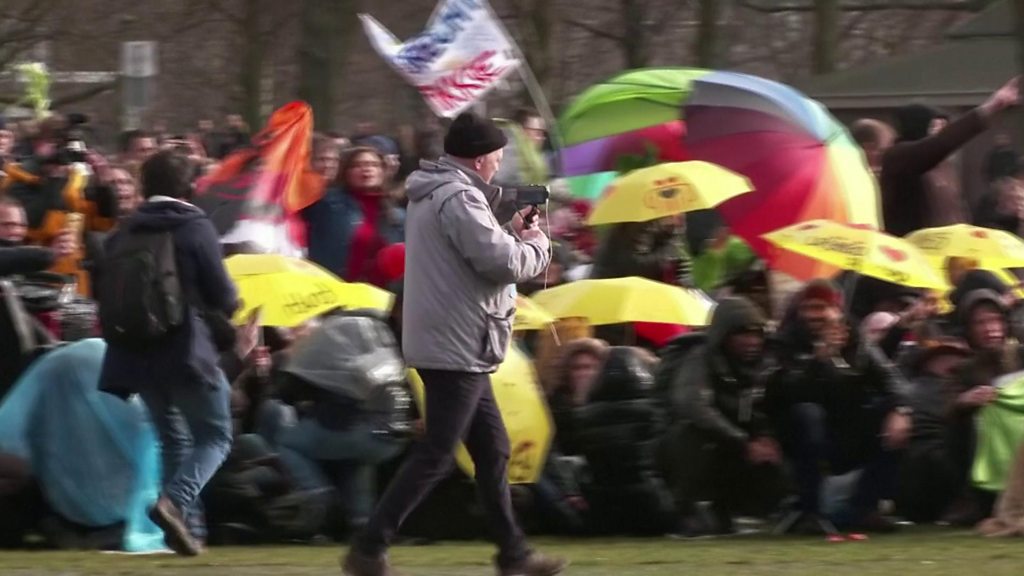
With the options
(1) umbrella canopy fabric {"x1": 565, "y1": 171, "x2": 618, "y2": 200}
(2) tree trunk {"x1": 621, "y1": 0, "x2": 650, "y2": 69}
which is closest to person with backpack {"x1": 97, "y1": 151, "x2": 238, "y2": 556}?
(1) umbrella canopy fabric {"x1": 565, "y1": 171, "x2": 618, "y2": 200}

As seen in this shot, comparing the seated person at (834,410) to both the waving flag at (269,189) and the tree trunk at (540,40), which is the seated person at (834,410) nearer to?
the waving flag at (269,189)

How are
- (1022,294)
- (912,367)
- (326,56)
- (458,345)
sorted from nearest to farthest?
(458,345) → (912,367) → (1022,294) → (326,56)

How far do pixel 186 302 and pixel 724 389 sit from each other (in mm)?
2440

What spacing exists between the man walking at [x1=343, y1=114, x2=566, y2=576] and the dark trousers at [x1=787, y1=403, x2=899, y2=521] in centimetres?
229

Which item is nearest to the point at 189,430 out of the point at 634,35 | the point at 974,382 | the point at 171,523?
the point at 171,523

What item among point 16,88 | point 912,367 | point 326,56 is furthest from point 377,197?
point 16,88

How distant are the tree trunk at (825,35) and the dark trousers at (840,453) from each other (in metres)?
19.9

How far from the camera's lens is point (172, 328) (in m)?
9.43

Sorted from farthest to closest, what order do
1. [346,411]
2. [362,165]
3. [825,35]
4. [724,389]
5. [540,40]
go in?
[825,35] < [540,40] < [362,165] < [724,389] < [346,411]

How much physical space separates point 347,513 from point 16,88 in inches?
1086

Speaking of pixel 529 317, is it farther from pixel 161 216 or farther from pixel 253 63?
pixel 253 63

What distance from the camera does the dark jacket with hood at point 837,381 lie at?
1043cm

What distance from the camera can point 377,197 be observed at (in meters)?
13.0

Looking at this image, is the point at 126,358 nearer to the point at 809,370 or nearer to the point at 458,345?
the point at 458,345
